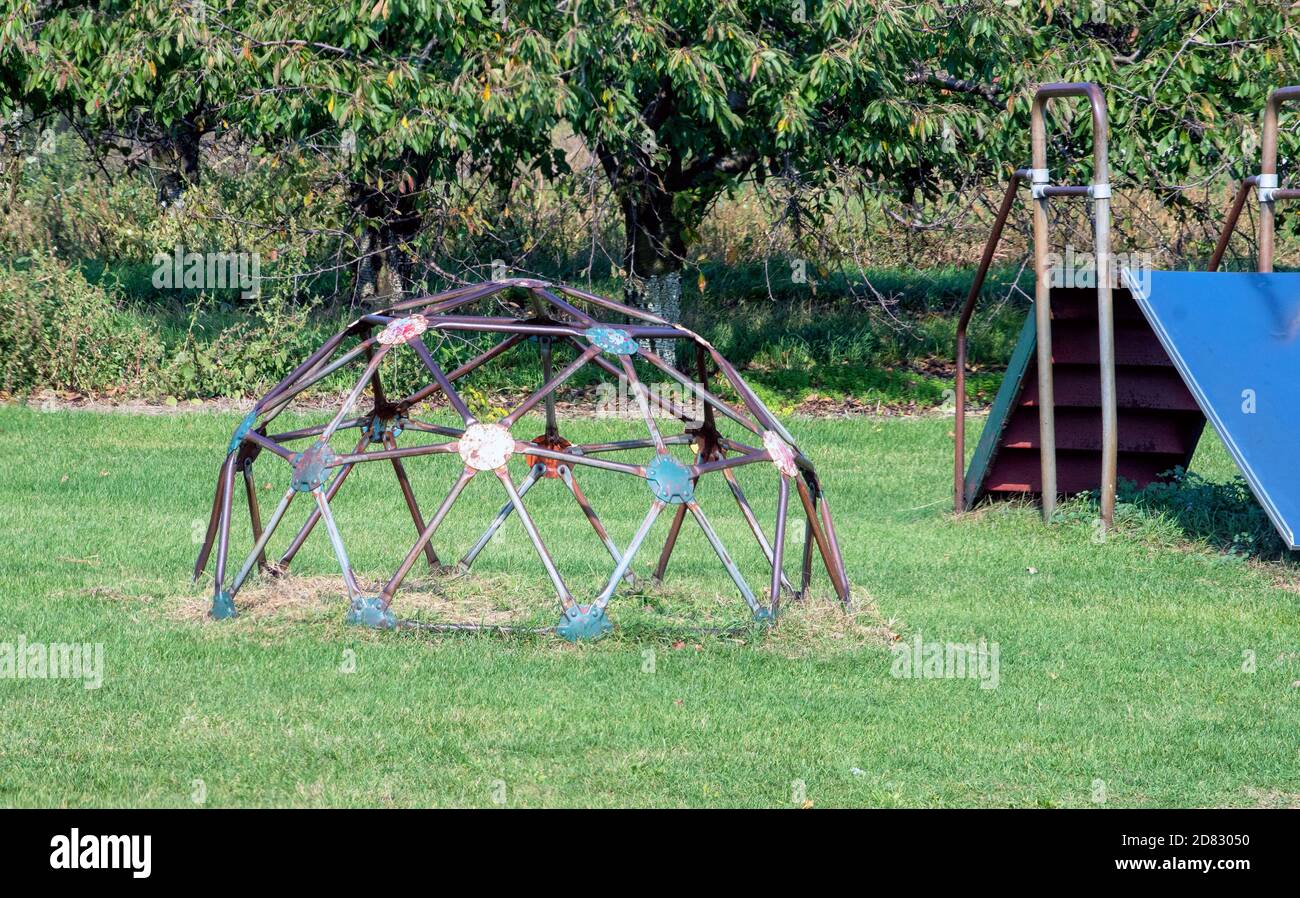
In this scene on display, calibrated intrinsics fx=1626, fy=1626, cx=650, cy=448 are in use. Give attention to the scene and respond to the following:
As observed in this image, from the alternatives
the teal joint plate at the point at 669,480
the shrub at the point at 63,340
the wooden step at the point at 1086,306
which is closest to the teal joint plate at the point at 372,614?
the teal joint plate at the point at 669,480

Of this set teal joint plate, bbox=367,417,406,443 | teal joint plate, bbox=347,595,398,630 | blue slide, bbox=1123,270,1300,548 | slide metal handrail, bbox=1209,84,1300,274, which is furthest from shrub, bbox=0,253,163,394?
slide metal handrail, bbox=1209,84,1300,274

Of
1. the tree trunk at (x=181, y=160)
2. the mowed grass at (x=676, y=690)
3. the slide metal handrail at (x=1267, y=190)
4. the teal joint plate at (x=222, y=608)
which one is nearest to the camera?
the mowed grass at (x=676, y=690)

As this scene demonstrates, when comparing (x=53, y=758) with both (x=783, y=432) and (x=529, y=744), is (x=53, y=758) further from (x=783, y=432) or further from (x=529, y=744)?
(x=783, y=432)

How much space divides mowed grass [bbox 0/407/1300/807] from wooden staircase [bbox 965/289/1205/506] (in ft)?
2.78

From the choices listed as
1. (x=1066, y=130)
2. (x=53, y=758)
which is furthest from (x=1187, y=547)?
(x=53, y=758)

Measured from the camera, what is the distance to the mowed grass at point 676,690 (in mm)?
5500

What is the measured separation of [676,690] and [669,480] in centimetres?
93

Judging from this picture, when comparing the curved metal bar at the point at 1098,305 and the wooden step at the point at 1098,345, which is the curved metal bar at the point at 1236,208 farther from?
the curved metal bar at the point at 1098,305

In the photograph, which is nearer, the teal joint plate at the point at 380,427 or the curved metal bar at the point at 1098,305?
the teal joint plate at the point at 380,427

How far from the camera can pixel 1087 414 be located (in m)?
11.0

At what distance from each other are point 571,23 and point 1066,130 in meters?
4.07

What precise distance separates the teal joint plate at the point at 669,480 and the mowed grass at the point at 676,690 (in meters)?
0.70

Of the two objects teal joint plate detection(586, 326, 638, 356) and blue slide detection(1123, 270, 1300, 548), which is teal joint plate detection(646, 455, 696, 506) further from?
blue slide detection(1123, 270, 1300, 548)

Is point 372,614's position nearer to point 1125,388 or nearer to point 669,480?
point 669,480
